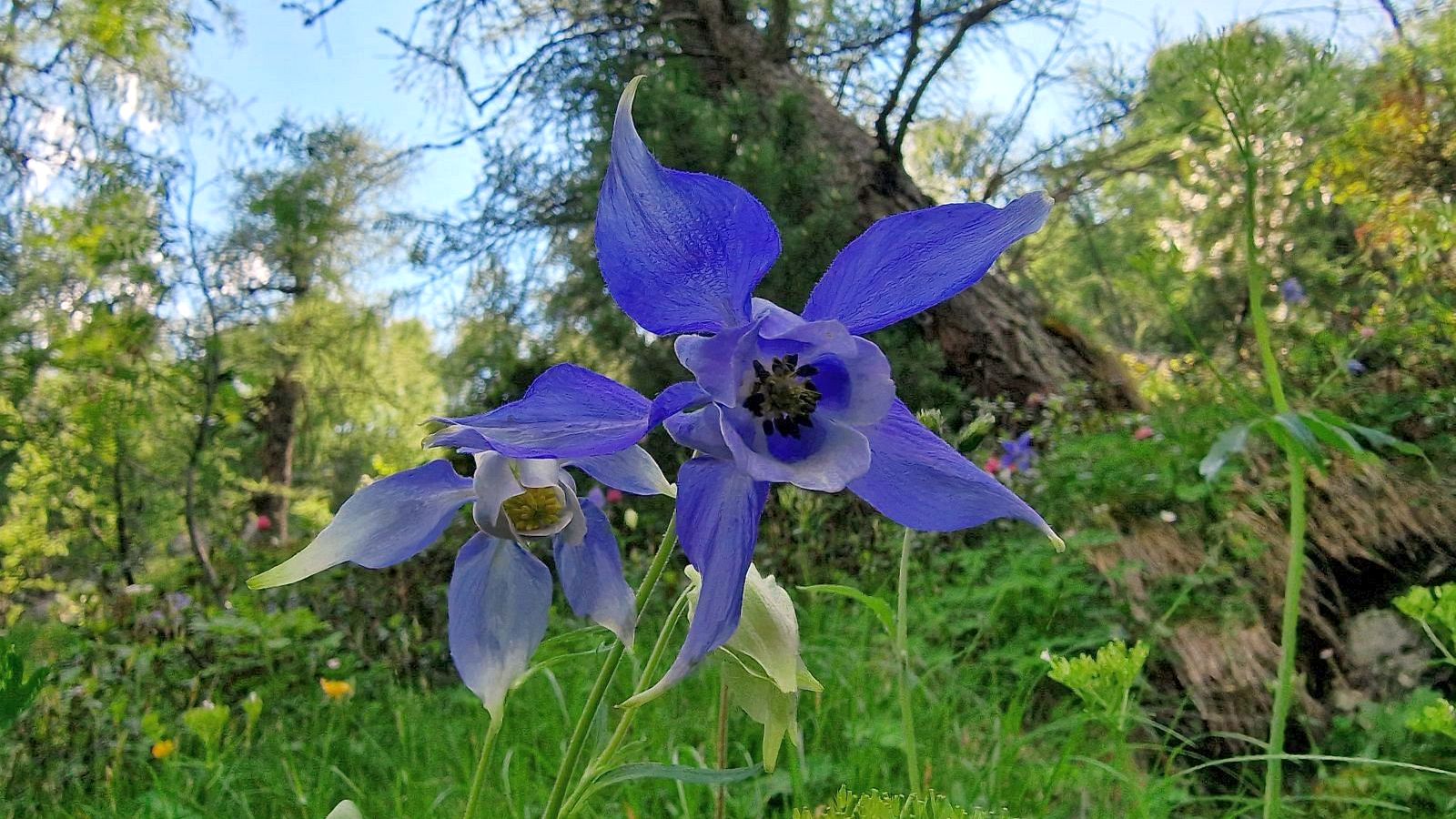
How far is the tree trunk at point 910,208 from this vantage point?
200 inches

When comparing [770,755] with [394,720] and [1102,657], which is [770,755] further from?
[394,720]

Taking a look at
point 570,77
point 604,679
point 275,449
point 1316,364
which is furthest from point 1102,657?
point 275,449

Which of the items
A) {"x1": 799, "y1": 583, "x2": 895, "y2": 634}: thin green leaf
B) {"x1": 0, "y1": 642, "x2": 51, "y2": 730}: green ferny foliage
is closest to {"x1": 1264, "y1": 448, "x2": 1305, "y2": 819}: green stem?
{"x1": 799, "y1": 583, "x2": 895, "y2": 634}: thin green leaf

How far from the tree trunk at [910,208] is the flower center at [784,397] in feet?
14.5

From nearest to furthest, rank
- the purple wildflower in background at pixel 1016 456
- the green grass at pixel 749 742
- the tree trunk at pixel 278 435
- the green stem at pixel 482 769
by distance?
1. the green stem at pixel 482 769
2. the green grass at pixel 749 742
3. the purple wildflower in background at pixel 1016 456
4. the tree trunk at pixel 278 435

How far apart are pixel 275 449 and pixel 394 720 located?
26.5ft

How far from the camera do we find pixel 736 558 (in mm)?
443

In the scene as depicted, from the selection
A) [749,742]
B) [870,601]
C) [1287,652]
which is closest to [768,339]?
[870,601]

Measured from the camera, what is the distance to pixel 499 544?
23.5 inches

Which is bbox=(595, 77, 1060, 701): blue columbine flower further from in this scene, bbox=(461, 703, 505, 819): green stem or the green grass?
the green grass

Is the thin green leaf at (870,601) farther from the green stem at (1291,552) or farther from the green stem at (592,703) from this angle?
the green stem at (1291,552)

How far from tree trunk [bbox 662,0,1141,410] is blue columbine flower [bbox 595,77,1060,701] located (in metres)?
4.41

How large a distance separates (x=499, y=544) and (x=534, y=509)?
4 centimetres

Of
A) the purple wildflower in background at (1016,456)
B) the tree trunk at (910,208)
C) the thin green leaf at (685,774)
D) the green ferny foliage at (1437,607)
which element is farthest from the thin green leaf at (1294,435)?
the tree trunk at (910,208)
